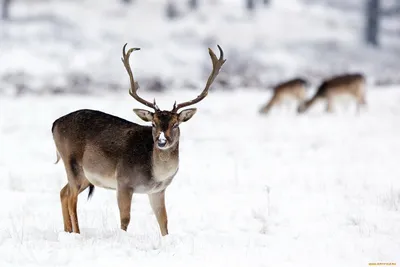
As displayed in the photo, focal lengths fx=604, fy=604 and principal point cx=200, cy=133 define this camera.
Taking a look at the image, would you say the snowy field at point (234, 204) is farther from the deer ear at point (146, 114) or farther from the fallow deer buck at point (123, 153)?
the deer ear at point (146, 114)

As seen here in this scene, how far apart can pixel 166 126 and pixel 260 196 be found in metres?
2.88

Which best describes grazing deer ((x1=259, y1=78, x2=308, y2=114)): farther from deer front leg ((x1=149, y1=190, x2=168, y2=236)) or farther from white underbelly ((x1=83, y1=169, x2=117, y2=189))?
white underbelly ((x1=83, y1=169, x2=117, y2=189))

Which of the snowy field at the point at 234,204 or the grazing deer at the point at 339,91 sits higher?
the grazing deer at the point at 339,91

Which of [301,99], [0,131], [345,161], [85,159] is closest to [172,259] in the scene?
[85,159]

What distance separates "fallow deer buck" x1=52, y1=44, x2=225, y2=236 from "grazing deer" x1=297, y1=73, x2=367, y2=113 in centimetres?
1320

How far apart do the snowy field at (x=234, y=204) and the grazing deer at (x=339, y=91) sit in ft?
11.7

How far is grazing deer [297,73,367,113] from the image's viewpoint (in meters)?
19.0

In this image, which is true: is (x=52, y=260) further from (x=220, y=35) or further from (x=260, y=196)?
(x=220, y=35)

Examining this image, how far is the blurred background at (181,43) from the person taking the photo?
942 inches

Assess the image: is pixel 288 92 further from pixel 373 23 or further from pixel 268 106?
pixel 373 23

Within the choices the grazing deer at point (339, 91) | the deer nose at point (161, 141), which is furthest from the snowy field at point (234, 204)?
the grazing deer at point (339, 91)

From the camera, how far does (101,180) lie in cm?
595

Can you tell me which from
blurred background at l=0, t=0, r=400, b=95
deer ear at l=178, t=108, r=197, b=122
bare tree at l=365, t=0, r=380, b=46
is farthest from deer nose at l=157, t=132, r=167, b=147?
bare tree at l=365, t=0, r=380, b=46

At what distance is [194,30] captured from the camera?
31719 millimetres
